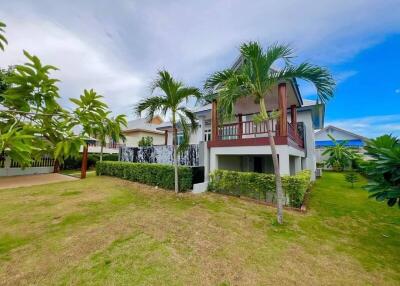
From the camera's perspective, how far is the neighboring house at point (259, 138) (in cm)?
895

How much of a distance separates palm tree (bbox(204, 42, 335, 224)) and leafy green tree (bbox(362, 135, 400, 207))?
2.38 metres

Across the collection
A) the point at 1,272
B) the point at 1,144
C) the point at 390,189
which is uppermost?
the point at 1,144

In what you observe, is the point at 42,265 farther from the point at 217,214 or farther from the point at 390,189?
the point at 390,189

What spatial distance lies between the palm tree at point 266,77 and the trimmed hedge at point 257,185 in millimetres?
1656

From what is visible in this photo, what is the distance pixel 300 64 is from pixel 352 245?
5.41 m

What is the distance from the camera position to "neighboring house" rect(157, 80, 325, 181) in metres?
8.95

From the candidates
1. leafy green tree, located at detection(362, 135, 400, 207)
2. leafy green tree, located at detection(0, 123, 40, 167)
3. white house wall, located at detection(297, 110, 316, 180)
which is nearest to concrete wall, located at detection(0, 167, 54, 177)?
leafy green tree, located at detection(0, 123, 40, 167)

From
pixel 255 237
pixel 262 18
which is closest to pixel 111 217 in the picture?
pixel 255 237

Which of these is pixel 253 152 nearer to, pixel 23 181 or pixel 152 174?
pixel 152 174

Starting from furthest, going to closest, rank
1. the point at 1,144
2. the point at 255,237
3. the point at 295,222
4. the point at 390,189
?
Result: the point at 295,222 → the point at 255,237 → the point at 390,189 → the point at 1,144

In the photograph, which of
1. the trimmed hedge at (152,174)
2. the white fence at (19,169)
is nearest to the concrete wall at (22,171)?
the white fence at (19,169)

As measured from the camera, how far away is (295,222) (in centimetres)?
648

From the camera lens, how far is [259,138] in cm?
948

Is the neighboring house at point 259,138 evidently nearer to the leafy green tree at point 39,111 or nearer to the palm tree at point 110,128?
the palm tree at point 110,128
